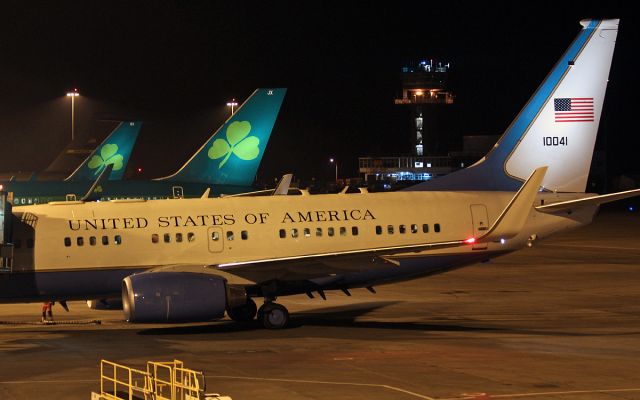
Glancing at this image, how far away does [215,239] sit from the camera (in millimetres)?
25703

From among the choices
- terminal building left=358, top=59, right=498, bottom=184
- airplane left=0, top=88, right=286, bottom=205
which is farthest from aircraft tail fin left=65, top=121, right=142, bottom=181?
terminal building left=358, top=59, right=498, bottom=184

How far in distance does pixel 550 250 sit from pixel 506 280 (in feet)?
52.0

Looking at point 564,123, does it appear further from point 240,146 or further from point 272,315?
point 240,146

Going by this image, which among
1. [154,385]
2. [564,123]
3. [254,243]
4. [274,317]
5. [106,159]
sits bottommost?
[154,385]

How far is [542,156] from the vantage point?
29203mm

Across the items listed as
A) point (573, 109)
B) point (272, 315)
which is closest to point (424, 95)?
point (573, 109)

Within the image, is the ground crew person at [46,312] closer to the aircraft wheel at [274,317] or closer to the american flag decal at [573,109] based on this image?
the aircraft wheel at [274,317]

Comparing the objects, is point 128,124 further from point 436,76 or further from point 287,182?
point 436,76

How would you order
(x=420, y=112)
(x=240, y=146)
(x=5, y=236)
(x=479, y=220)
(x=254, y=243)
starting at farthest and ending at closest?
(x=420, y=112)
(x=240, y=146)
(x=479, y=220)
(x=254, y=243)
(x=5, y=236)

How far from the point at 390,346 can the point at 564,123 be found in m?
10.6

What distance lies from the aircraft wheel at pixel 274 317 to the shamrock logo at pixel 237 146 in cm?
2162

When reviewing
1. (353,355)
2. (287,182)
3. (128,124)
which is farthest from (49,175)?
(353,355)

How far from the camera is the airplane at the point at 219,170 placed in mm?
45469

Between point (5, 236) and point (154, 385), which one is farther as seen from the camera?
point (5, 236)
